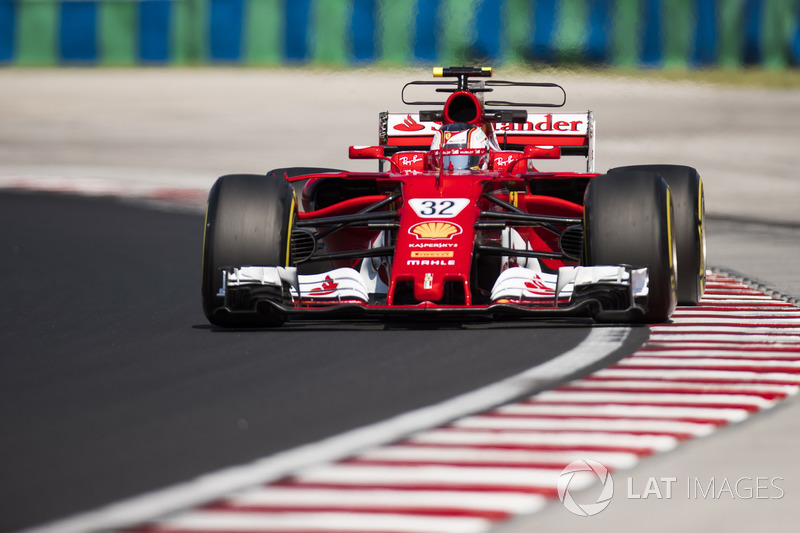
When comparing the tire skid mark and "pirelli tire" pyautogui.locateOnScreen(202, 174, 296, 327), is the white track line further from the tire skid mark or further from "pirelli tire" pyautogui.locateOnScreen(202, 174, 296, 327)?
"pirelli tire" pyautogui.locateOnScreen(202, 174, 296, 327)

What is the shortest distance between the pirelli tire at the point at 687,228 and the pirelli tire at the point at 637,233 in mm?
669

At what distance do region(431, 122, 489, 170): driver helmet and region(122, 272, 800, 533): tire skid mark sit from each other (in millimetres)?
2114

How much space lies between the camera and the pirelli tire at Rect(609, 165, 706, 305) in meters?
9.48

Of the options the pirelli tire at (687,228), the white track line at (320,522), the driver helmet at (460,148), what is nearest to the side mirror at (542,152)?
the driver helmet at (460,148)

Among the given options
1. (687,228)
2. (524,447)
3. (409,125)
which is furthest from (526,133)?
(524,447)

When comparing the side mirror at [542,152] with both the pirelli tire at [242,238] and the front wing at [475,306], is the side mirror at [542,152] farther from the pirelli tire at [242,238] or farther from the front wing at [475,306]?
the pirelli tire at [242,238]

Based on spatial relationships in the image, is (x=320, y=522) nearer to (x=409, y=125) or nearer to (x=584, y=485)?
(x=584, y=485)

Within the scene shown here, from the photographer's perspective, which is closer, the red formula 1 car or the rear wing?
the red formula 1 car

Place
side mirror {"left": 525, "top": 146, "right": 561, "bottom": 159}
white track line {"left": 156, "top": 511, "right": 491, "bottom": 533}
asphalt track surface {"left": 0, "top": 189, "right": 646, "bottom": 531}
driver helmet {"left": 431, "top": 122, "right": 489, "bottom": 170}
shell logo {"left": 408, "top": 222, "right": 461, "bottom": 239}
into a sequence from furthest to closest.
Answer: side mirror {"left": 525, "top": 146, "right": 561, "bottom": 159} → driver helmet {"left": 431, "top": 122, "right": 489, "bottom": 170} → shell logo {"left": 408, "top": 222, "right": 461, "bottom": 239} → asphalt track surface {"left": 0, "top": 189, "right": 646, "bottom": 531} → white track line {"left": 156, "top": 511, "right": 491, "bottom": 533}

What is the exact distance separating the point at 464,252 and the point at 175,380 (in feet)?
6.95

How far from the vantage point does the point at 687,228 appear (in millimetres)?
9477

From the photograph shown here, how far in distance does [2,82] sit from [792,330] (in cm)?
3057

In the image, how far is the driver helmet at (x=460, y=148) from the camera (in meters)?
10.1

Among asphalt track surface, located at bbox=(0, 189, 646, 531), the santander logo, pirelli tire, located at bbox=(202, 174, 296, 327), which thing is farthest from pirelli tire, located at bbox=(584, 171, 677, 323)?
the santander logo
